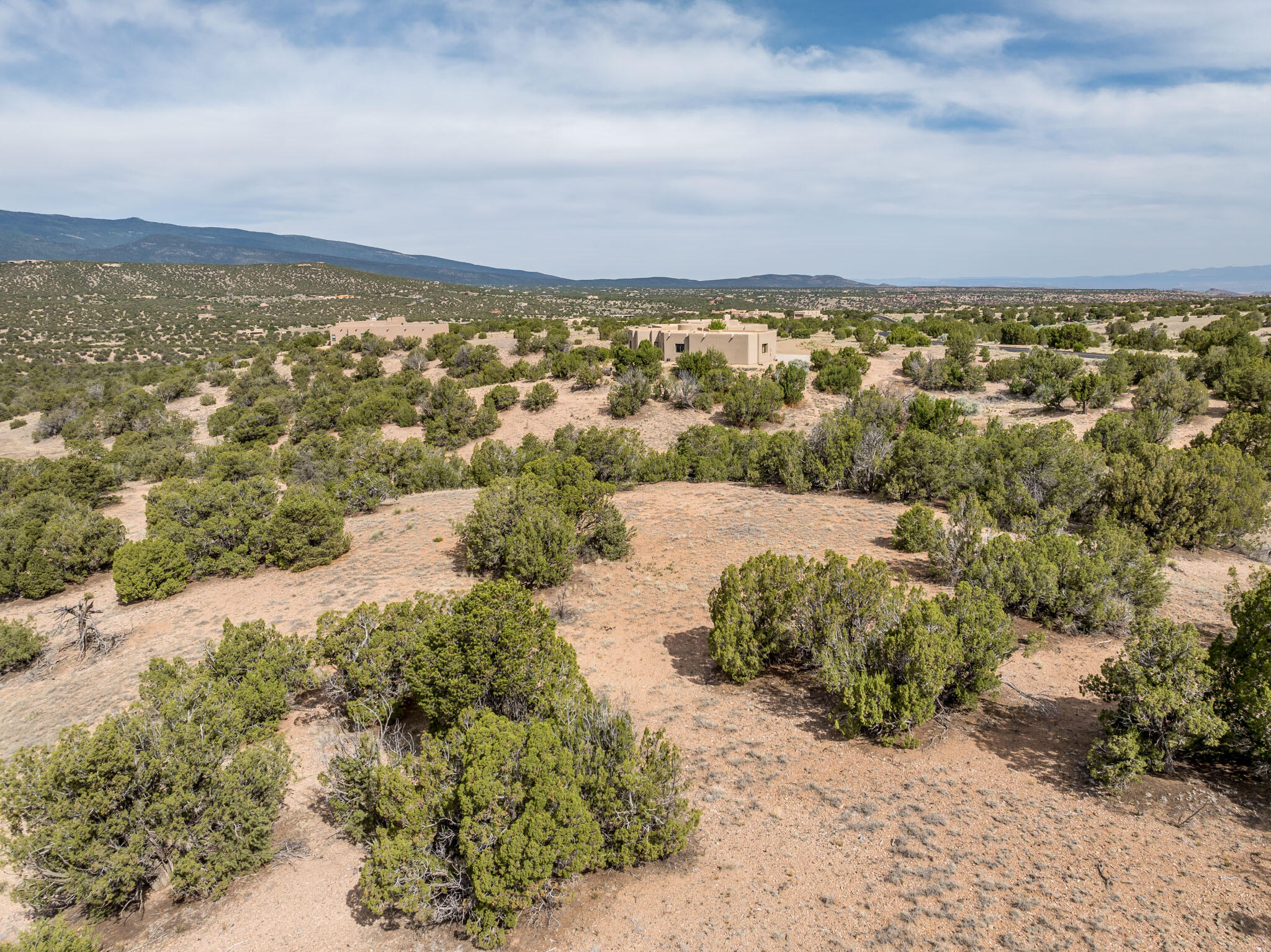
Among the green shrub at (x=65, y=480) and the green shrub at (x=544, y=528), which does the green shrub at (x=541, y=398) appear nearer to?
the green shrub at (x=65, y=480)

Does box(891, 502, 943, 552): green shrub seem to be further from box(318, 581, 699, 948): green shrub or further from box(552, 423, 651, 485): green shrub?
box(552, 423, 651, 485): green shrub

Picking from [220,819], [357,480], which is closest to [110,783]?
[220,819]

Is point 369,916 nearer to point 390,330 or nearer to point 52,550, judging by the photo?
point 52,550

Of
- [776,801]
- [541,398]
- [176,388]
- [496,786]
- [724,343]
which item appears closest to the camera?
[496,786]

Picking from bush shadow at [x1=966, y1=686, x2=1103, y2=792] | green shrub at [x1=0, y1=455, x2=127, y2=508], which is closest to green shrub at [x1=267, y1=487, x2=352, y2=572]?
green shrub at [x1=0, y1=455, x2=127, y2=508]

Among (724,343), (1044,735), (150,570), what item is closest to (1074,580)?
(1044,735)
